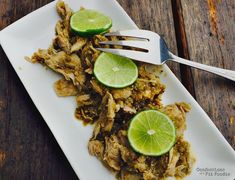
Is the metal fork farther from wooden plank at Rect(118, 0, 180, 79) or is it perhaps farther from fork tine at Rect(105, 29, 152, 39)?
wooden plank at Rect(118, 0, 180, 79)

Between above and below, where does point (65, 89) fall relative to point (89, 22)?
below

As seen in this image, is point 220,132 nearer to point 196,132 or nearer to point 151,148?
point 196,132

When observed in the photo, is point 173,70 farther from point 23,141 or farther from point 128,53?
point 23,141

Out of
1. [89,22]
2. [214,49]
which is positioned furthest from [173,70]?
[89,22]

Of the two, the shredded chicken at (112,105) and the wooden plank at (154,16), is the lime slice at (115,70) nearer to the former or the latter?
the shredded chicken at (112,105)

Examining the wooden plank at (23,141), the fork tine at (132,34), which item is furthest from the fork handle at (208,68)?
the wooden plank at (23,141)

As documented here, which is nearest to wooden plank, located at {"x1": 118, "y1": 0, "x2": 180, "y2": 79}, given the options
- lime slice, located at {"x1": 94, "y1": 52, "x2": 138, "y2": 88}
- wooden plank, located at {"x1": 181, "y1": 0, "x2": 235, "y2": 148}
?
wooden plank, located at {"x1": 181, "y1": 0, "x2": 235, "y2": 148}

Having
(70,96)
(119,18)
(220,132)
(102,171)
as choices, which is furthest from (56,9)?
(220,132)
